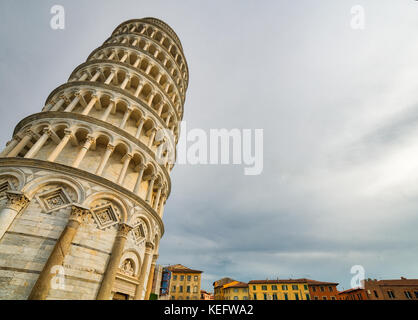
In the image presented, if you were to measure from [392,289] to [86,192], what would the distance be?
5471 cm

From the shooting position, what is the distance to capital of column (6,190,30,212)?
843 centimetres

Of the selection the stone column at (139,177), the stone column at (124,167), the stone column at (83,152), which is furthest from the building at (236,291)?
the stone column at (83,152)

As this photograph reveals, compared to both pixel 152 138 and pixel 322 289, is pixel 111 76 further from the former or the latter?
pixel 322 289

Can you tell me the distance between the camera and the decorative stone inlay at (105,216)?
979 cm

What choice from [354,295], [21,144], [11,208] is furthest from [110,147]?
[354,295]

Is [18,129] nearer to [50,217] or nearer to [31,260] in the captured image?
[50,217]

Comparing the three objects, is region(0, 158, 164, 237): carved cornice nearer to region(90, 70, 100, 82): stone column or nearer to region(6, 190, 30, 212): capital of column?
region(6, 190, 30, 212): capital of column

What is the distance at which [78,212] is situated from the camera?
29.8 feet

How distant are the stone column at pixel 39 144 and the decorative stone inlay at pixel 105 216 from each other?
4163 millimetres

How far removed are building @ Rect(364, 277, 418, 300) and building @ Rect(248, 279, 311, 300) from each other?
12500 mm

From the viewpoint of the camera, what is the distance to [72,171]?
986cm

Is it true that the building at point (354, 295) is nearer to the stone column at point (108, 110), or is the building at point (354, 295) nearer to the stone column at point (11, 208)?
the stone column at point (108, 110)
